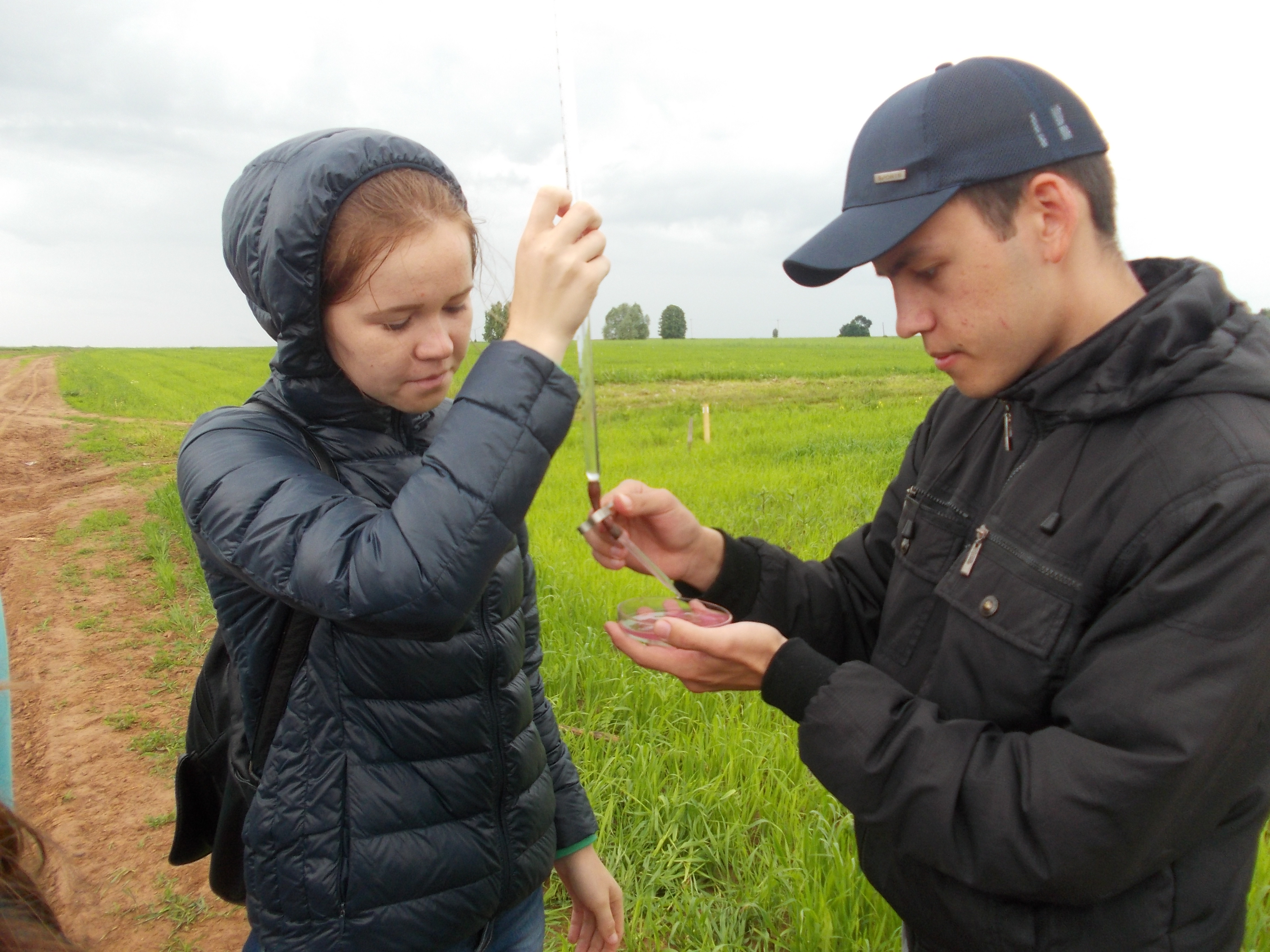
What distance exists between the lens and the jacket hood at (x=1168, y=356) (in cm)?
112

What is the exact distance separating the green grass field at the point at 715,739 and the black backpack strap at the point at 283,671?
1455 mm

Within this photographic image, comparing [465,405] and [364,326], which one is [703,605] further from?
[364,326]

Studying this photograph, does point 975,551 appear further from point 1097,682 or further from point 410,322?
point 410,322

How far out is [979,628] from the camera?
1.28m

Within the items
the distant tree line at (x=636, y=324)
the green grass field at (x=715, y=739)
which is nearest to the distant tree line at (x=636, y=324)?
the distant tree line at (x=636, y=324)

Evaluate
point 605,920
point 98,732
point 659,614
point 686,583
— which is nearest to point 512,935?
point 605,920

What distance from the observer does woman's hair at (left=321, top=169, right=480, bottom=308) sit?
1.28 meters

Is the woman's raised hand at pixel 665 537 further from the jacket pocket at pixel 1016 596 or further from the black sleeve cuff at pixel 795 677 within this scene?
the jacket pocket at pixel 1016 596

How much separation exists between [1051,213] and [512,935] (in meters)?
1.51

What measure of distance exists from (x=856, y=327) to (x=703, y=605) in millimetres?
74212

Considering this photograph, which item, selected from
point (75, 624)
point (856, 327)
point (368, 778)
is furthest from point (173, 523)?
point (856, 327)

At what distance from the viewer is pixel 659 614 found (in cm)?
156

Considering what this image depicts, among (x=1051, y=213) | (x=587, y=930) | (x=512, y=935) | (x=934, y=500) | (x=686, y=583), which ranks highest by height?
(x=1051, y=213)

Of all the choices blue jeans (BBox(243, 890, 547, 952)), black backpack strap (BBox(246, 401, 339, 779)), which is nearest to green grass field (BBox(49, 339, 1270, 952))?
blue jeans (BBox(243, 890, 547, 952))
